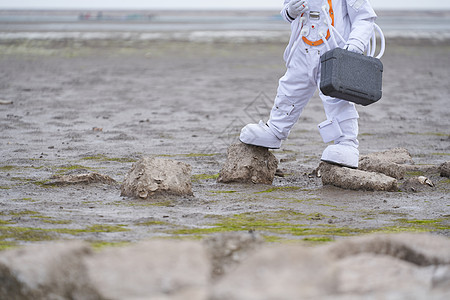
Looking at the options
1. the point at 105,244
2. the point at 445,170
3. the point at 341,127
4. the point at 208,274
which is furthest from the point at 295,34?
the point at 208,274

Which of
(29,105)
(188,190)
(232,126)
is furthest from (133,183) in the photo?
(29,105)

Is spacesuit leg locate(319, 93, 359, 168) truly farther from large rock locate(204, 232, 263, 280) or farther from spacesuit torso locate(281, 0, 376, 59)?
large rock locate(204, 232, 263, 280)

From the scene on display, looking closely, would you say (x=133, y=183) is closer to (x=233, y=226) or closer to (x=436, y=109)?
(x=233, y=226)

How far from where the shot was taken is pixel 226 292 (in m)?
2.01

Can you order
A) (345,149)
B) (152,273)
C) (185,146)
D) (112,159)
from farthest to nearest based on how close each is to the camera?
1. (185,146)
2. (112,159)
3. (345,149)
4. (152,273)

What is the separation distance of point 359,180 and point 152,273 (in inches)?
128

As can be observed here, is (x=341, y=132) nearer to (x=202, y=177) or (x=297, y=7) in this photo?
(x=297, y=7)

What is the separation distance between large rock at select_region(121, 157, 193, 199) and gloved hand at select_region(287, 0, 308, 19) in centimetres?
152

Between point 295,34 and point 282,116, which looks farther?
point 282,116

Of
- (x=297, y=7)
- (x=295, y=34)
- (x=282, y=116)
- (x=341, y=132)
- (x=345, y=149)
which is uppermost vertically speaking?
(x=297, y=7)

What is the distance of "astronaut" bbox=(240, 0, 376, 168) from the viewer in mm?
5070

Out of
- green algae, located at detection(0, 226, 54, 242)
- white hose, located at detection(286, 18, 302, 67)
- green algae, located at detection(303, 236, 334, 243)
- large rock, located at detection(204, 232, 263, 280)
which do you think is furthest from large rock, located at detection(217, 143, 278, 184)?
large rock, located at detection(204, 232, 263, 280)

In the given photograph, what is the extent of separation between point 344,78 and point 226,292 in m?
3.06

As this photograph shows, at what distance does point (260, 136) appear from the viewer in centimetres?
531
